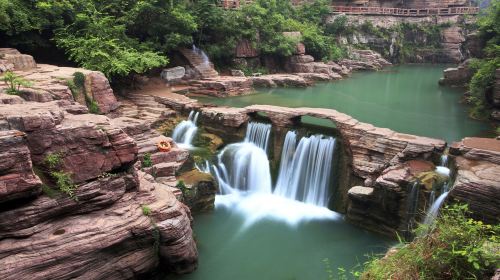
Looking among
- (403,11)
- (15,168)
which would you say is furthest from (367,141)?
(403,11)

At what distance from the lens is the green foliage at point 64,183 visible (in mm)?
7148

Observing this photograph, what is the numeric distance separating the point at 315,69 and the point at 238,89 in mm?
8643

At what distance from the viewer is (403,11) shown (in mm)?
41219

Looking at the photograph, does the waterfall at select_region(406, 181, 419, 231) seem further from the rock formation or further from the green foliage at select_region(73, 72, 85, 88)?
the green foliage at select_region(73, 72, 85, 88)

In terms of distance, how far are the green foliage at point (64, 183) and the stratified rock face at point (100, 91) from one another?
21.5 ft

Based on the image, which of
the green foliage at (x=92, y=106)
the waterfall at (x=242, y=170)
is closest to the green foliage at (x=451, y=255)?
the waterfall at (x=242, y=170)

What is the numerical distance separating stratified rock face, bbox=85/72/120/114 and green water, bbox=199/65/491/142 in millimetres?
5894

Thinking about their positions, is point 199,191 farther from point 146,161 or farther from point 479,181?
point 479,181

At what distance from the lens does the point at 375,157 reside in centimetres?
1173

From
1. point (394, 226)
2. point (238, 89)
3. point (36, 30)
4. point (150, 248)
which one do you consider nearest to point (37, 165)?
point (150, 248)

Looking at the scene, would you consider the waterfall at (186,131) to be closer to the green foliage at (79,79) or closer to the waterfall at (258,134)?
the waterfall at (258,134)

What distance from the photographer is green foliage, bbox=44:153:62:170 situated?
23.3 ft

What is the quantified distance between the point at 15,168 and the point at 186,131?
872 cm

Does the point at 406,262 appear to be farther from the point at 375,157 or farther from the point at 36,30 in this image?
the point at 36,30
